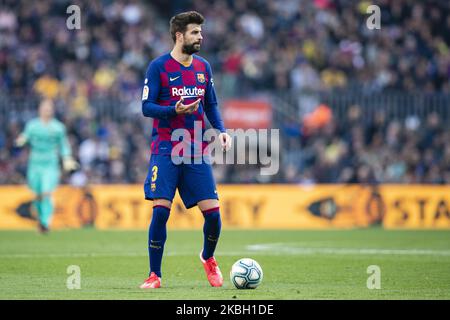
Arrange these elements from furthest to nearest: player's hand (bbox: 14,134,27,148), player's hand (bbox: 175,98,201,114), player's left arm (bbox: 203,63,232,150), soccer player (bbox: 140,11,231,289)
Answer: player's hand (bbox: 14,134,27,148), player's left arm (bbox: 203,63,232,150), soccer player (bbox: 140,11,231,289), player's hand (bbox: 175,98,201,114)

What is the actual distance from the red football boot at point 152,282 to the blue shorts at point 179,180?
32.0 inches

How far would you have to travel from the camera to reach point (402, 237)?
19141 mm

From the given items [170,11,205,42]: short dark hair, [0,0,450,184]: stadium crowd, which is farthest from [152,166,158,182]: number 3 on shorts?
[0,0,450,184]: stadium crowd

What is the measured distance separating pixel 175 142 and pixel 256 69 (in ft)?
54.7

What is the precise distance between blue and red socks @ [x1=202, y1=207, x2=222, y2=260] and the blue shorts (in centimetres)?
17

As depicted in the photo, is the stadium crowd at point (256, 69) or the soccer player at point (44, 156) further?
the stadium crowd at point (256, 69)

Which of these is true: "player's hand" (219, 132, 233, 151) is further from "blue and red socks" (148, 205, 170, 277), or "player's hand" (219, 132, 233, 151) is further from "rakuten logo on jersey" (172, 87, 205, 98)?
"blue and red socks" (148, 205, 170, 277)

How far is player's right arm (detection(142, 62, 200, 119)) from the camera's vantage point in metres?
10.4

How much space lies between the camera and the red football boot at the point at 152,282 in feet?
34.5

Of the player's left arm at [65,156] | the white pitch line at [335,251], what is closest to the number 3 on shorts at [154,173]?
the white pitch line at [335,251]

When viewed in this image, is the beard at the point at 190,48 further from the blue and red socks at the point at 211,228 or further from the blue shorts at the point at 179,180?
the blue and red socks at the point at 211,228

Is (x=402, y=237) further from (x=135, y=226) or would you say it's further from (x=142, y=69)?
(x=142, y=69)
